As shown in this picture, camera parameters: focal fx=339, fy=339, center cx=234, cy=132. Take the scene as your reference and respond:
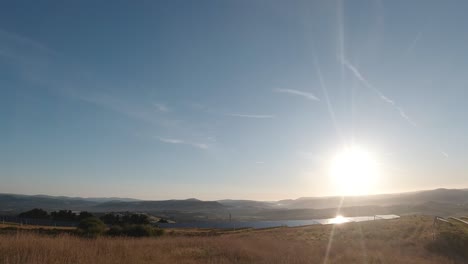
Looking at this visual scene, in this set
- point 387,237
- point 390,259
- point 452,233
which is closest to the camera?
point 390,259

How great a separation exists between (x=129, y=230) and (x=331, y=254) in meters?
29.2

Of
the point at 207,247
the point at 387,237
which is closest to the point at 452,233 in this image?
the point at 387,237

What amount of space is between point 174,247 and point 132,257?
5688 millimetres

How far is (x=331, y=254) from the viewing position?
17.9 metres

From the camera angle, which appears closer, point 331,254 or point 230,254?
point 230,254

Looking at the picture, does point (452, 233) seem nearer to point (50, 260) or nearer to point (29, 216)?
point (50, 260)

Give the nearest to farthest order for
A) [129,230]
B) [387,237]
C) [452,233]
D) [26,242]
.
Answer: [26,242] → [452,233] → [387,237] → [129,230]

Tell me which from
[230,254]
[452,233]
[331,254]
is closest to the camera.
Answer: [230,254]

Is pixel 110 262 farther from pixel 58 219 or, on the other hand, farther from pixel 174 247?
pixel 58 219

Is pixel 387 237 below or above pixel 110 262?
below

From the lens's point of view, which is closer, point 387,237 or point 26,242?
point 26,242

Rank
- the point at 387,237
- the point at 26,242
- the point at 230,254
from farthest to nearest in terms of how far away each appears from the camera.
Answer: the point at 387,237 → the point at 230,254 → the point at 26,242

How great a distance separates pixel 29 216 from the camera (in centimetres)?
10912

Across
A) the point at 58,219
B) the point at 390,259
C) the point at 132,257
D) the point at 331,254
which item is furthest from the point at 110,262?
the point at 58,219
